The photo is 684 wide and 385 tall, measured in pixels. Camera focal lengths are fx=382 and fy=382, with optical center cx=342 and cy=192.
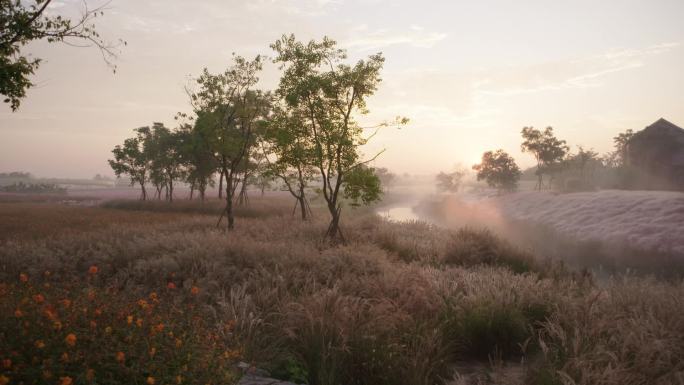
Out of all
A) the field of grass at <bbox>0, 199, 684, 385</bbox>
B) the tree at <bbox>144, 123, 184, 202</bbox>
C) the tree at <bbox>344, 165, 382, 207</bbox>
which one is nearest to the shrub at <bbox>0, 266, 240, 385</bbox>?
the field of grass at <bbox>0, 199, 684, 385</bbox>

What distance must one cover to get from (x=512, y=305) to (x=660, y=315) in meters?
2.32

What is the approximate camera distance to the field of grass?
3339mm

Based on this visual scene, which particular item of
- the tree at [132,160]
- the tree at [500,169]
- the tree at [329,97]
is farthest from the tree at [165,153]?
the tree at [500,169]

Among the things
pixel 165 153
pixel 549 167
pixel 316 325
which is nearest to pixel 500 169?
pixel 549 167

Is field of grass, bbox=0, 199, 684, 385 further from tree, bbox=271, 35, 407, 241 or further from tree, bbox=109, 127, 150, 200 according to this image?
tree, bbox=109, 127, 150, 200

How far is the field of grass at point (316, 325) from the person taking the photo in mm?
3339

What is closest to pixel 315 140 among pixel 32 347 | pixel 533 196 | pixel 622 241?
pixel 32 347

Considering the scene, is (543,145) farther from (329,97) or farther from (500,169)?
(329,97)

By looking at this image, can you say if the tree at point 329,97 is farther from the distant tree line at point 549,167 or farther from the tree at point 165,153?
the distant tree line at point 549,167

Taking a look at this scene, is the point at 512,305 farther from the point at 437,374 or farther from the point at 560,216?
the point at 560,216

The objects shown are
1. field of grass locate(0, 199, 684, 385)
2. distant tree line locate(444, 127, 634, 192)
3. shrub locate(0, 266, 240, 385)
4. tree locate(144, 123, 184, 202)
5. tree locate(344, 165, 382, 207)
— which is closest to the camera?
shrub locate(0, 266, 240, 385)

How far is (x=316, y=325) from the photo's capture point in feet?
17.7

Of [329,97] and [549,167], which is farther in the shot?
[549,167]

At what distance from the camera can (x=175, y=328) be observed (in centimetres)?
420
